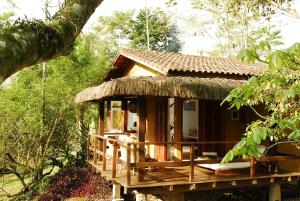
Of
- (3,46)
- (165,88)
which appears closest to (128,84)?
(165,88)

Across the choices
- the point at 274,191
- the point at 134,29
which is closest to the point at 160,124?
the point at 274,191

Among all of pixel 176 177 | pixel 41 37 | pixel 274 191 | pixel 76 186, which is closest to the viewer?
pixel 41 37

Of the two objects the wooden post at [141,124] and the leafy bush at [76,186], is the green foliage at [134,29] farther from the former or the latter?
the wooden post at [141,124]

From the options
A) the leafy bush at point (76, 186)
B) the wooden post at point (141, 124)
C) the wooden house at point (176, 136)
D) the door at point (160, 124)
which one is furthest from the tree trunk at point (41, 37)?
the leafy bush at point (76, 186)

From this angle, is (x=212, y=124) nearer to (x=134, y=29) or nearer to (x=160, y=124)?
(x=160, y=124)

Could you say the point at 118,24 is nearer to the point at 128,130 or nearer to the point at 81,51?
the point at 81,51

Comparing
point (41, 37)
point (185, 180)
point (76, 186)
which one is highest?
point (41, 37)

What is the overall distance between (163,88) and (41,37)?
7438 millimetres

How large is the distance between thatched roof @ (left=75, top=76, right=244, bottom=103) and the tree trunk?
6655 millimetres

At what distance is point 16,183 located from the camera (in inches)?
883

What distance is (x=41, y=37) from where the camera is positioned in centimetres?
154

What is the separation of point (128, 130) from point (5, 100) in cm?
652

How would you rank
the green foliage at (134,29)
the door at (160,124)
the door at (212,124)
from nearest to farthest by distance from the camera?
the door at (160,124) < the door at (212,124) < the green foliage at (134,29)

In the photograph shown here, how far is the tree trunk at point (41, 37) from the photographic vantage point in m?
1.36
